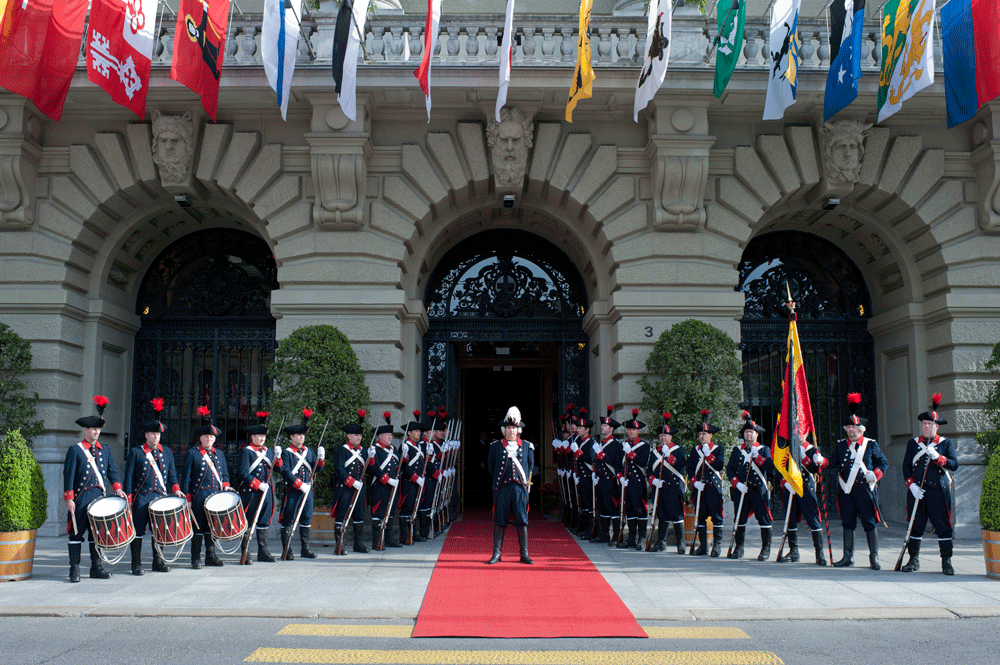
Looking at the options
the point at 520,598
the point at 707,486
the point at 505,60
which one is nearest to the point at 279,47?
the point at 505,60

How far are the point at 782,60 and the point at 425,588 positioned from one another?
973cm

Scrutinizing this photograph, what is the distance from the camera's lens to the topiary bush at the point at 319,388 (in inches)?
501

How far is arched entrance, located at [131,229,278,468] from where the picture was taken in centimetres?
1584

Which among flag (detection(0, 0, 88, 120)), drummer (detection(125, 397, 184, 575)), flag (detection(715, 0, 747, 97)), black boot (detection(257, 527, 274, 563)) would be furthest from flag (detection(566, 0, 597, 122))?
black boot (detection(257, 527, 274, 563))

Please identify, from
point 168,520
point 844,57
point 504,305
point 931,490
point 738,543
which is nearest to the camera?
point 168,520

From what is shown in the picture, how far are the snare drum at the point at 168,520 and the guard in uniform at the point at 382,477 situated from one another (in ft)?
9.49

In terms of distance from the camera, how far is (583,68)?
1245cm

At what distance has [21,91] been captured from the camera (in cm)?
1180

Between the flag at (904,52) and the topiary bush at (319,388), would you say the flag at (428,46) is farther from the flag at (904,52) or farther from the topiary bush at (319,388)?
the flag at (904,52)

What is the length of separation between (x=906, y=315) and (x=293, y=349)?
10986 mm

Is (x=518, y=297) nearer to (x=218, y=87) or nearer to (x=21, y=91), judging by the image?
(x=218, y=87)

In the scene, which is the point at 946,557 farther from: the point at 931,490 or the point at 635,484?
the point at 635,484

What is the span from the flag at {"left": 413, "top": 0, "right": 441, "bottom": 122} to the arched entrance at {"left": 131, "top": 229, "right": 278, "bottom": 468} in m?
5.61

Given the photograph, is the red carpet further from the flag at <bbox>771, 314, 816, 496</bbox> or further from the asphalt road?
the flag at <bbox>771, 314, 816, 496</bbox>
